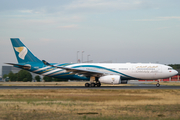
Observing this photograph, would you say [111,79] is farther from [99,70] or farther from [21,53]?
[21,53]

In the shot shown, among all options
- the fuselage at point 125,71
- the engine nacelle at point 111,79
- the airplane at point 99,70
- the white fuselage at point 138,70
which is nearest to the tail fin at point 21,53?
the airplane at point 99,70

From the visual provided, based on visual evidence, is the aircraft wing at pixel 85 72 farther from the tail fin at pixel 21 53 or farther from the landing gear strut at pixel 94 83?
the tail fin at pixel 21 53

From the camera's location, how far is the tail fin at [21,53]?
4253 centimetres

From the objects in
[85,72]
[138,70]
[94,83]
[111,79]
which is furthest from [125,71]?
[85,72]

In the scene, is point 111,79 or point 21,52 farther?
point 21,52

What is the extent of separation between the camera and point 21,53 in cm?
4250

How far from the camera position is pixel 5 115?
13.1 meters

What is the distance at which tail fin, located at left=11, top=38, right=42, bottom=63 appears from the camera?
42531mm

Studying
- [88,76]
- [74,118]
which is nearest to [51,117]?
[74,118]

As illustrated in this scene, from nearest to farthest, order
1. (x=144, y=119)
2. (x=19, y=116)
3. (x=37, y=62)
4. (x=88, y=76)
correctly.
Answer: (x=144, y=119) < (x=19, y=116) < (x=88, y=76) < (x=37, y=62)

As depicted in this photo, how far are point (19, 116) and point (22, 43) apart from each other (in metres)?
31.6

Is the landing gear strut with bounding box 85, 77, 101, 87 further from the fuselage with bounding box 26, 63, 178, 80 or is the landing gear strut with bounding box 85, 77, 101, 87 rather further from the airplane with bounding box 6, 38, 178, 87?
the fuselage with bounding box 26, 63, 178, 80

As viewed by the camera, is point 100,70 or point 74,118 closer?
point 74,118

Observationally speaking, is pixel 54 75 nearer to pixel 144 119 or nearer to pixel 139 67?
pixel 139 67
